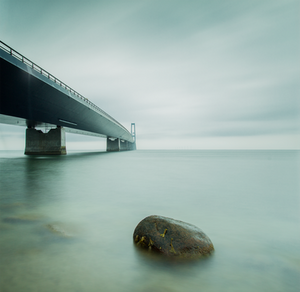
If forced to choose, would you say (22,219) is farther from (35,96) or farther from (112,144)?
(112,144)

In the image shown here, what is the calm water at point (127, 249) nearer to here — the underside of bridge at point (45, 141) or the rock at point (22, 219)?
the rock at point (22, 219)

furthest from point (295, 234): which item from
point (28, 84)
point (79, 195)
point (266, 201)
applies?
point (28, 84)

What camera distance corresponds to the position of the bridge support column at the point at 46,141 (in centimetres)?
4669

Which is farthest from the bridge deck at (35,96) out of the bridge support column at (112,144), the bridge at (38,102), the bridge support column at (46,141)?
the bridge support column at (112,144)

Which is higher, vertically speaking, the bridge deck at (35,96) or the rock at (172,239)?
the bridge deck at (35,96)

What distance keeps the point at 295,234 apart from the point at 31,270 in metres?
5.86

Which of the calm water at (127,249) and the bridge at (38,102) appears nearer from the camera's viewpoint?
the calm water at (127,249)

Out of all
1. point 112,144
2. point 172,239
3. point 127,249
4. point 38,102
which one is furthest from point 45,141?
point 172,239

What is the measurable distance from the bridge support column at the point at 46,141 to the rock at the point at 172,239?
4803 cm

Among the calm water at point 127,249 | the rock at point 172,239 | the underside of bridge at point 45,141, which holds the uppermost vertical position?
the underside of bridge at point 45,141

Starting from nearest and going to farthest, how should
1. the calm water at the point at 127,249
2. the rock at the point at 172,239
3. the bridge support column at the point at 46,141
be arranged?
the calm water at the point at 127,249, the rock at the point at 172,239, the bridge support column at the point at 46,141

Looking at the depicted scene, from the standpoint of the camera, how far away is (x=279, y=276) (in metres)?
2.97

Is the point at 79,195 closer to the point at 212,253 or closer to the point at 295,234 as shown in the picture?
the point at 212,253

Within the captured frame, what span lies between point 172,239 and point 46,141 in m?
51.4
